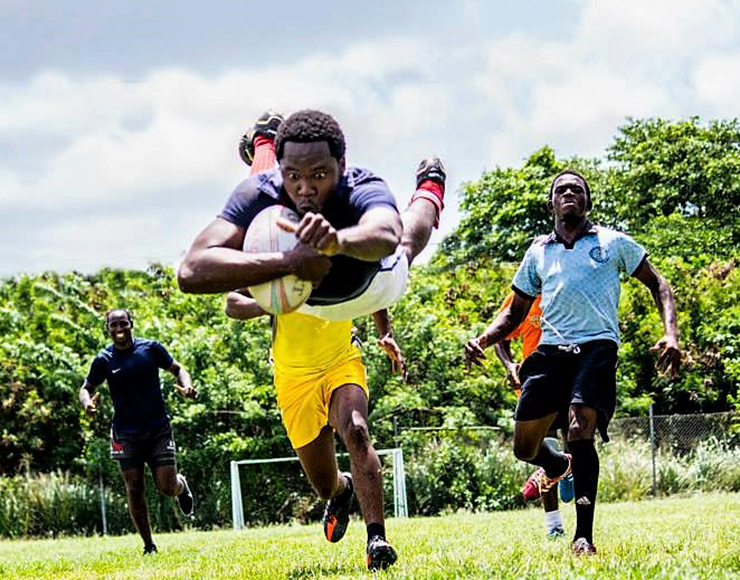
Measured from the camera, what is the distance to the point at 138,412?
9883 mm

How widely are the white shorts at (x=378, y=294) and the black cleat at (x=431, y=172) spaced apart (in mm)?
1088

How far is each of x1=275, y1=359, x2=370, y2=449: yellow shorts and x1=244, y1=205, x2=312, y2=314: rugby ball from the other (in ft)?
4.92

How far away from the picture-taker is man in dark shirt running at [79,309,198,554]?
9727 mm

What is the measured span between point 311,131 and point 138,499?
6.10 m

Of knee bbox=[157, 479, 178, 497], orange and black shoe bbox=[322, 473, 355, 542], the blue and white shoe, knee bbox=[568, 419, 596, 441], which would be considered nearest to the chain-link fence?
the blue and white shoe

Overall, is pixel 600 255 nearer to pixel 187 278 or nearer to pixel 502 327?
pixel 502 327

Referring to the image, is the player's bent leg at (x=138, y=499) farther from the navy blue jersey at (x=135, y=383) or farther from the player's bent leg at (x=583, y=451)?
the player's bent leg at (x=583, y=451)

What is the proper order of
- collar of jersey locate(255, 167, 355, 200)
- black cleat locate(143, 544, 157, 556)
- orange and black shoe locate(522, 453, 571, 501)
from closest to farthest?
collar of jersey locate(255, 167, 355, 200) < orange and black shoe locate(522, 453, 571, 501) < black cleat locate(143, 544, 157, 556)

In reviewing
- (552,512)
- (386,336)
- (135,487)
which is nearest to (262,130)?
(386,336)

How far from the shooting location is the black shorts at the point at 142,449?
975 centimetres

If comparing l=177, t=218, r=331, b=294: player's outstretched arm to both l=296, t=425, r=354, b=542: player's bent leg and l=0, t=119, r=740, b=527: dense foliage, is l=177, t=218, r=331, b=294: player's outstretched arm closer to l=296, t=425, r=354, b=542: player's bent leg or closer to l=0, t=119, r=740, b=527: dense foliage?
l=296, t=425, r=354, b=542: player's bent leg

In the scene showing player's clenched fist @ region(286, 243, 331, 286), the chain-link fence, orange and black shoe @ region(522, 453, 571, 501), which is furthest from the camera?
the chain-link fence

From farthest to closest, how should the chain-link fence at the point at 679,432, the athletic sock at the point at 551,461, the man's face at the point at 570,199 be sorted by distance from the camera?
the chain-link fence at the point at 679,432, the athletic sock at the point at 551,461, the man's face at the point at 570,199

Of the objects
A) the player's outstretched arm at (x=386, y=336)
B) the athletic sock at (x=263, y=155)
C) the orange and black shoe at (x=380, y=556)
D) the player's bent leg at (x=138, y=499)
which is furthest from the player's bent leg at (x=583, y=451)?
the player's bent leg at (x=138, y=499)
